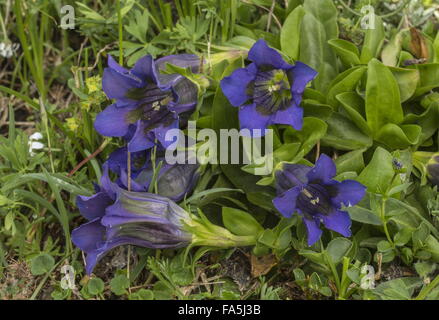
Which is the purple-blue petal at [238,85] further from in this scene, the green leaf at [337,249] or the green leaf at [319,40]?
the green leaf at [337,249]

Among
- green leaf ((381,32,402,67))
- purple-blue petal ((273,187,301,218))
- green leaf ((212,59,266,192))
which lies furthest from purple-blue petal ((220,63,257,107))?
green leaf ((381,32,402,67))

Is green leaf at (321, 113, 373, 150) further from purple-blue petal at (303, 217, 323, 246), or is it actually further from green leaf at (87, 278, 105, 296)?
green leaf at (87, 278, 105, 296)

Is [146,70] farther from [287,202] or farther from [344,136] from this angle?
[344,136]

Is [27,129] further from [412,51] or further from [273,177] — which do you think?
[412,51]

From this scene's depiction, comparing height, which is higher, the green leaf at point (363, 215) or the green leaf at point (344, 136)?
the green leaf at point (344, 136)

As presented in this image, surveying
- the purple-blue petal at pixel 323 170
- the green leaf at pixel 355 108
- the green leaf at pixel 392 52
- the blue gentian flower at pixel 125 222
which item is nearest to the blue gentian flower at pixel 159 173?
the blue gentian flower at pixel 125 222

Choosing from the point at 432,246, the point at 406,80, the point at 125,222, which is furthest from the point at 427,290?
the point at 125,222
